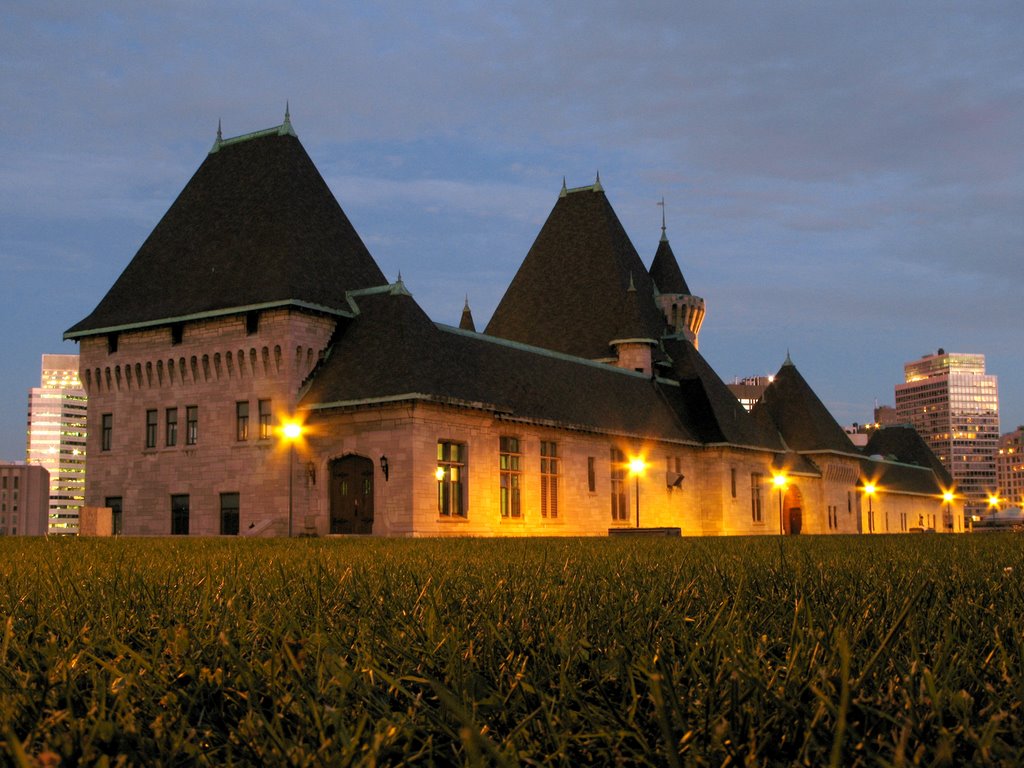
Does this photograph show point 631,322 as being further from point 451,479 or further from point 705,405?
point 451,479

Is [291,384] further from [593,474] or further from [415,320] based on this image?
[593,474]

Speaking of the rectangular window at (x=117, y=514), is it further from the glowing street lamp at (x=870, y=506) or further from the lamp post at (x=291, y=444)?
the glowing street lamp at (x=870, y=506)

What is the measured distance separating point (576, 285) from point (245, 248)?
21.3 m

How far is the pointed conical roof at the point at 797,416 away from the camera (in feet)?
210

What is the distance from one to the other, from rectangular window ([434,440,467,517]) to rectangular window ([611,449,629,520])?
34.8 feet

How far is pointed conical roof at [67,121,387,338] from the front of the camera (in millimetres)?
39469

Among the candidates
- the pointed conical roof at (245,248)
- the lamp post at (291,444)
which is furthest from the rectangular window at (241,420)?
→ the pointed conical roof at (245,248)

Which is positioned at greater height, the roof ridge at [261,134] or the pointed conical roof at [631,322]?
the roof ridge at [261,134]

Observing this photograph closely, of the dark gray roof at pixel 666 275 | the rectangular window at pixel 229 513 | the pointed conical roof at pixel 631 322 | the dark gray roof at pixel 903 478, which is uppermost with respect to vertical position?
the dark gray roof at pixel 666 275

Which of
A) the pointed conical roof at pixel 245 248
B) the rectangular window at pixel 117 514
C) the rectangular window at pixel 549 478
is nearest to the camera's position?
the pointed conical roof at pixel 245 248

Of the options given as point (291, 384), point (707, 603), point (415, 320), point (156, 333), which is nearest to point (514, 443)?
point (415, 320)

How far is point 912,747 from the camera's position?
1.86 meters

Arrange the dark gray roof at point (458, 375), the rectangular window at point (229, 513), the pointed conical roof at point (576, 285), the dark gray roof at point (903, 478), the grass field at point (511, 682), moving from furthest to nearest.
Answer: the dark gray roof at point (903, 478) → the pointed conical roof at point (576, 285) → the rectangular window at point (229, 513) → the dark gray roof at point (458, 375) → the grass field at point (511, 682)

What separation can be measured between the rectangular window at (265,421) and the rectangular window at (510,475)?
864 cm
